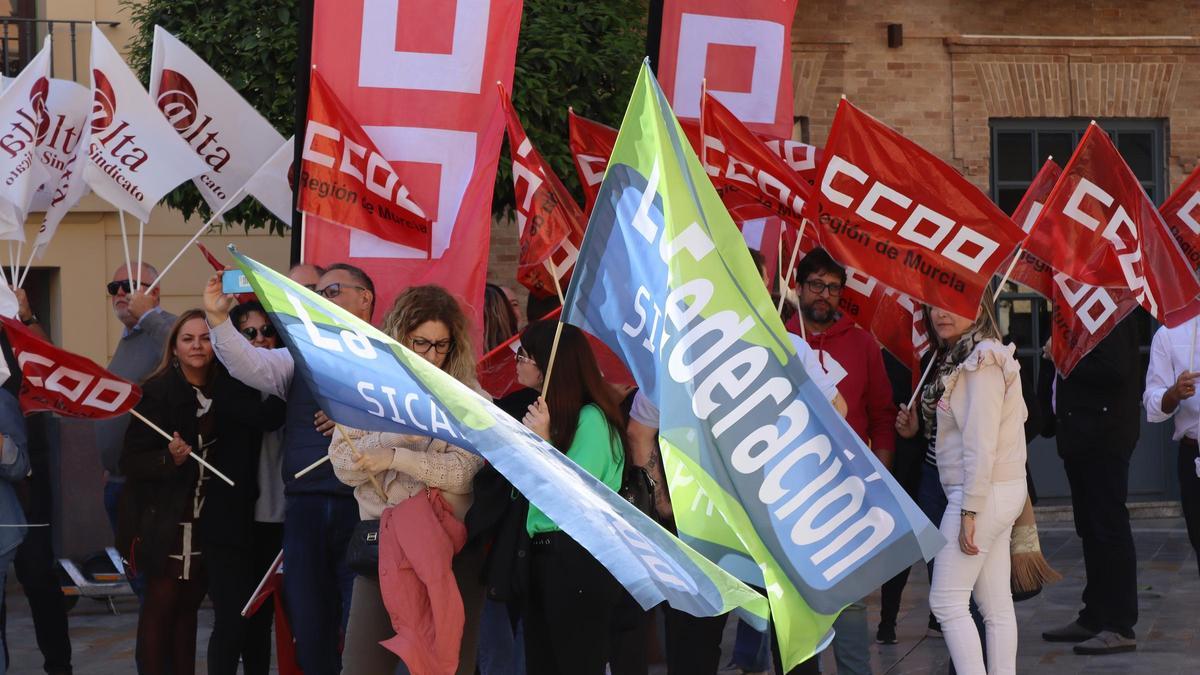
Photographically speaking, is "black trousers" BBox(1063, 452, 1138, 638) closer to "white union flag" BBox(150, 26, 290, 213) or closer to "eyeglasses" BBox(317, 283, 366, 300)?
"eyeglasses" BBox(317, 283, 366, 300)

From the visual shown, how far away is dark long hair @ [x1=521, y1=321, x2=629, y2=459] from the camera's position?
5664mm

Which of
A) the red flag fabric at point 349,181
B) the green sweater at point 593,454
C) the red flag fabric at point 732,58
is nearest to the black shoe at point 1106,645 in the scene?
the red flag fabric at point 732,58

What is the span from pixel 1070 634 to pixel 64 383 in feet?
15.7

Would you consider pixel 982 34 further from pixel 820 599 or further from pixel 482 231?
pixel 820 599

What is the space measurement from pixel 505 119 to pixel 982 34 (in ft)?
25.1

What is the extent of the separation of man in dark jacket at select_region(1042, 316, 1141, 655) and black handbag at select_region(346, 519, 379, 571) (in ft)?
13.0

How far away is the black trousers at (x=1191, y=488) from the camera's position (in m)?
8.09

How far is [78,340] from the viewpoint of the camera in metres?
13.6

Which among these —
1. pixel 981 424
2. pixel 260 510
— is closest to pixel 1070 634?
pixel 981 424

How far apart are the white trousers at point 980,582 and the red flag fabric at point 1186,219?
2.13 metres

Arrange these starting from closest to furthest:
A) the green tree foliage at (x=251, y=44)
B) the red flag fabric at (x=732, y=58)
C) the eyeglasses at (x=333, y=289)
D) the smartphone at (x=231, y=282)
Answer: the smartphone at (x=231, y=282) < the eyeglasses at (x=333, y=289) < the red flag fabric at (x=732, y=58) < the green tree foliage at (x=251, y=44)

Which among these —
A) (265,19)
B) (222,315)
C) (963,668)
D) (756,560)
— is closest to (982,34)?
(265,19)

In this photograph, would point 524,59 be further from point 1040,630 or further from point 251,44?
point 1040,630

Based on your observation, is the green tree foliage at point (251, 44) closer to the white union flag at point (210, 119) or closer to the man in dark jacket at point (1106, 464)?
the white union flag at point (210, 119)
